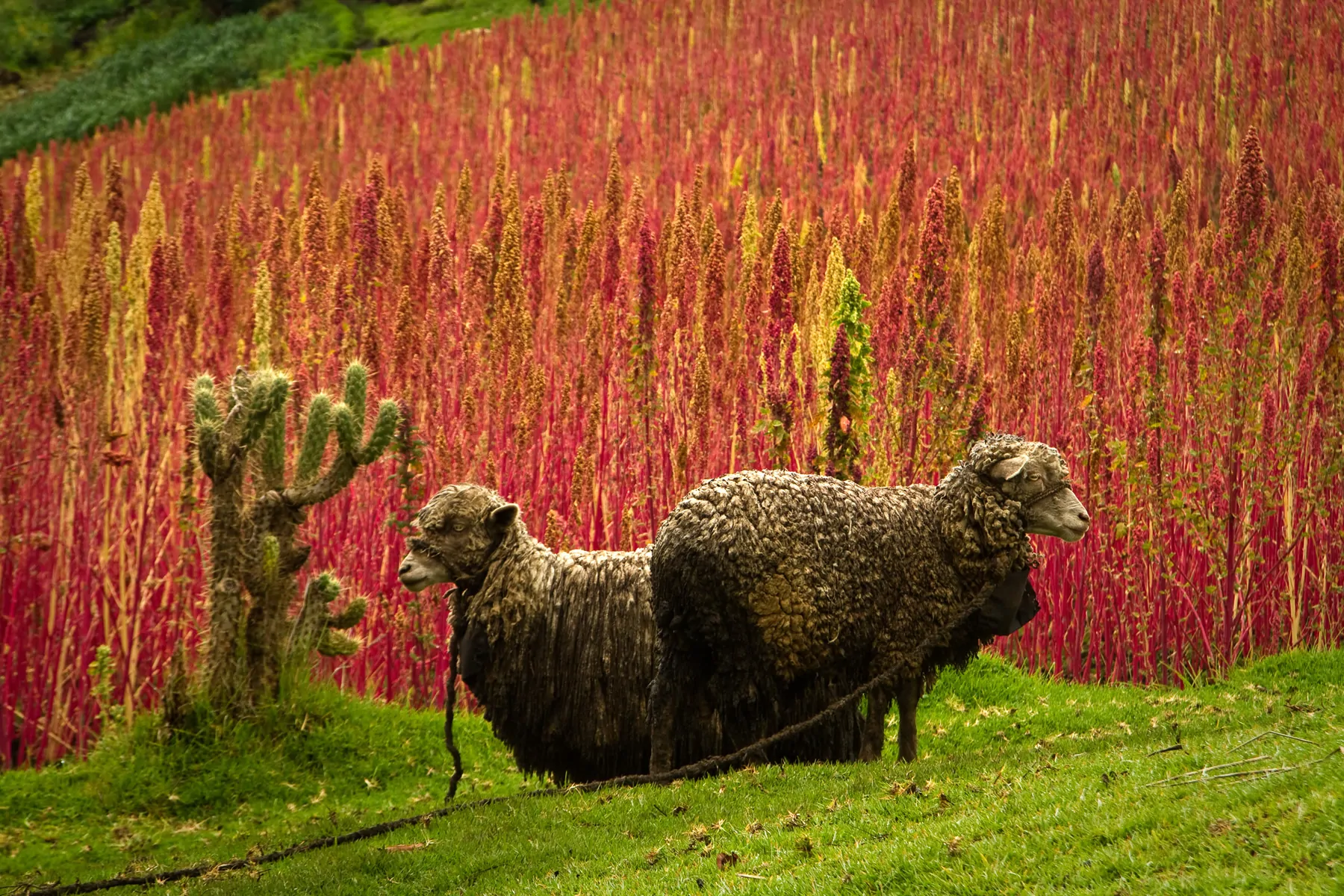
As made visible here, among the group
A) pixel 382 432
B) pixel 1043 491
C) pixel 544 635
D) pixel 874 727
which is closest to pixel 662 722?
pixel 544 635

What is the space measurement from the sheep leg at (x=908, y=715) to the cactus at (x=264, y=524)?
2.86m

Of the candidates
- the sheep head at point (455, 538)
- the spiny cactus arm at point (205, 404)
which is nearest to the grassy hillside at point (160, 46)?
the spiny cactus arm at point (205, 404)

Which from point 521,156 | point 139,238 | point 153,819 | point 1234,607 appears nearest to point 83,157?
point 521,156

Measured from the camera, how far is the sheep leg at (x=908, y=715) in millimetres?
5293

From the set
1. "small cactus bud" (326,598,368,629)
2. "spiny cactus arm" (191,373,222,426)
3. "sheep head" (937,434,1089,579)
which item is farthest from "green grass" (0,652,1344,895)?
"spiny cactus arm" (191,373,222,426)

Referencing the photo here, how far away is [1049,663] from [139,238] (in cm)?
648

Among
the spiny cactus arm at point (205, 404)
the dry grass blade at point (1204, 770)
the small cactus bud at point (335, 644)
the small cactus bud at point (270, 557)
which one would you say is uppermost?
the spiny cactus arm at point (205, 404)

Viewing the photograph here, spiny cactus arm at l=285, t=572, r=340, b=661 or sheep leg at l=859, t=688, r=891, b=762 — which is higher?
spiny cactus arm at l=285, t=572, r=340, b=661

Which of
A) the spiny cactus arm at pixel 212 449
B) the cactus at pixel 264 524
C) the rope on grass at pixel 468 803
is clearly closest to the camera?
the rope on grass at pixel 468 803

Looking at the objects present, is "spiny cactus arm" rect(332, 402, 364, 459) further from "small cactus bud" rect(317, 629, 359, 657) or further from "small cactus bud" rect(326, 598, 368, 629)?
"small cactus bud" rect(317, 629, 359, 657)

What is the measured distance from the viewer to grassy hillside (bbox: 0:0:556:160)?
23359 mm

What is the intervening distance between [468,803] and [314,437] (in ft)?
6.91

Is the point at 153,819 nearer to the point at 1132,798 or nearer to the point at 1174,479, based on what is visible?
the point at 1132,798

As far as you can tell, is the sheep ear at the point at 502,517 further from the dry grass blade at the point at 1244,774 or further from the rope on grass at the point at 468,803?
the dry grass blade at the point at 1244,774
